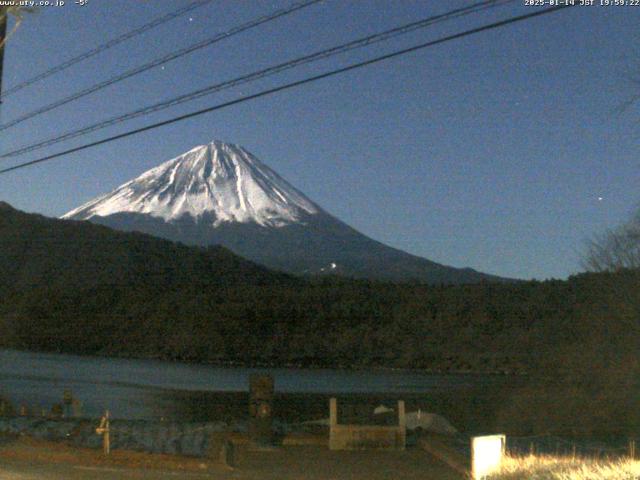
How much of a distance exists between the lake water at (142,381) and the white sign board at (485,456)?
2010 centimetres

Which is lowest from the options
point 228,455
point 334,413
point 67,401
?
point 228,455

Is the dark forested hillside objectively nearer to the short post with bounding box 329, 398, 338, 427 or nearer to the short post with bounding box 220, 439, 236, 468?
the short post with bounding box 329, 398, 338, 427

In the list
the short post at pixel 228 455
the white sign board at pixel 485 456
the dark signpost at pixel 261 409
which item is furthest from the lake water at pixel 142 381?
the white sign board at pixel 485 456

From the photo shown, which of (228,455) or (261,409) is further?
(261,409)

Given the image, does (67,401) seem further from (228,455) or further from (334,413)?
(228,455)

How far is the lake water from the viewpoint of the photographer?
34125 millimetres

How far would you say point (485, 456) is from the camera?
10.1 m

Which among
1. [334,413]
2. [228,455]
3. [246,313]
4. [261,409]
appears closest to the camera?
[228,455]

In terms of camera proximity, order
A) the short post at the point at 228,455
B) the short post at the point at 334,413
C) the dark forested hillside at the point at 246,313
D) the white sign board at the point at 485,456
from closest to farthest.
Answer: the white sign board at the point at 485,456 < the short post at the point at 228,455 < the short post at the point at 334,413 < the dark forested hillside at the point at 246,313

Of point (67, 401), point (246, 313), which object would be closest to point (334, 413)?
point (67, 401)

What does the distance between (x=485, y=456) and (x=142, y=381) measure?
119 feet

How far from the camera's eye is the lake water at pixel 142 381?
34.1 meters

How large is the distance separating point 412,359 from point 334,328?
8.93m

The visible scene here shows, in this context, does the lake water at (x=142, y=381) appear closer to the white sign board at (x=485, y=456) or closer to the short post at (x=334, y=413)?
the short post at (x=334, y=413)
